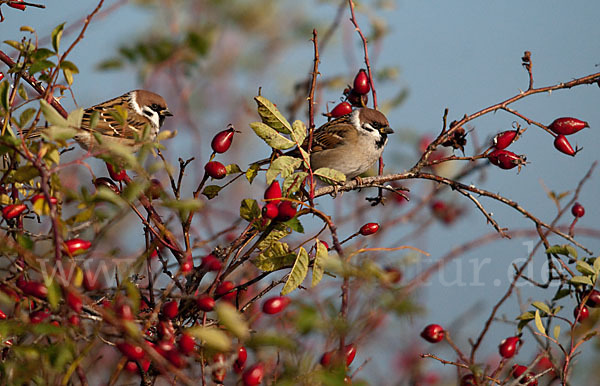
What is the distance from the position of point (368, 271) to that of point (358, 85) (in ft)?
3.88

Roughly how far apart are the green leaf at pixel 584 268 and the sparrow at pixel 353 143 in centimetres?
171

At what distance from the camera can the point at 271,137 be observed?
1.34 meters

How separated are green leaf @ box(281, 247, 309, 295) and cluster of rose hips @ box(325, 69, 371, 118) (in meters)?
0.72

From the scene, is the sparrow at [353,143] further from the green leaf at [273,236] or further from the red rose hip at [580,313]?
the green leaf at [273,236]

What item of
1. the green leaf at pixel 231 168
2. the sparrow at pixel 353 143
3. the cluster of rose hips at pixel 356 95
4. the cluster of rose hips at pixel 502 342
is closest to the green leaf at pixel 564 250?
the cluster of rose hips at pixel 502 342

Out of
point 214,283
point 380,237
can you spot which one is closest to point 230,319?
point 214,283

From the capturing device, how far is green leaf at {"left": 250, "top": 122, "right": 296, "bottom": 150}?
1322 mm

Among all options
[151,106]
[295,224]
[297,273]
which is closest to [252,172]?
[295,224]

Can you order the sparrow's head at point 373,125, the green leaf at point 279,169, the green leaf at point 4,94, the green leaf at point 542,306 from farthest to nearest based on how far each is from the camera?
the sparrow's head at point 373,125 → the green leaf at point 542,306 → the green leaf at point 279,169 → the green leaf at point 4,94

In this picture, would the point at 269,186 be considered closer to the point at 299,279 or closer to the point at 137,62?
the point at 299,279

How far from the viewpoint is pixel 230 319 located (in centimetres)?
80

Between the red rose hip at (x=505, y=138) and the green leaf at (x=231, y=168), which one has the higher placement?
the red rose hip at (x=505, y=138)

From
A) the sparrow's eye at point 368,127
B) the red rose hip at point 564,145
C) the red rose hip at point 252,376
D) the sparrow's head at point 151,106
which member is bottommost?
the red rose hip at point 252,376

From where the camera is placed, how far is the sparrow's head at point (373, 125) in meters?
3.17
